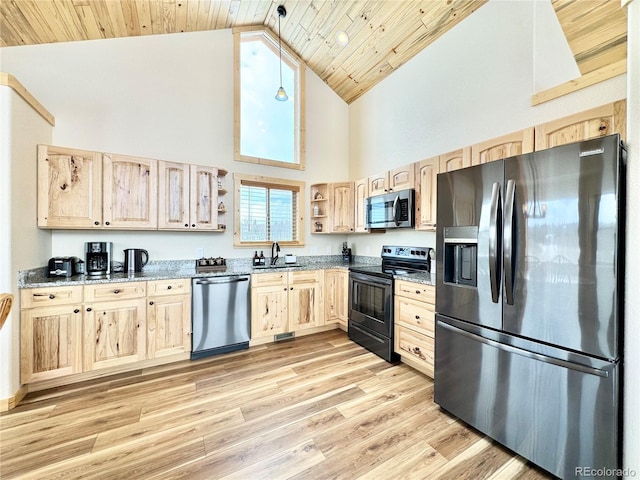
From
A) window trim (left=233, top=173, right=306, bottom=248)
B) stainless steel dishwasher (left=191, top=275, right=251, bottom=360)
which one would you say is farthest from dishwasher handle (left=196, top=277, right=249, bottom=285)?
window trim (left=233, top=173, right=306, bottom=248)

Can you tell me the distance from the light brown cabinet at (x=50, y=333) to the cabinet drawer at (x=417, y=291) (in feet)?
10.4

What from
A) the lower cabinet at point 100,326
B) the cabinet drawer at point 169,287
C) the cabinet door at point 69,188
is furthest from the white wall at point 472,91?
the cabinet door at point 69,188

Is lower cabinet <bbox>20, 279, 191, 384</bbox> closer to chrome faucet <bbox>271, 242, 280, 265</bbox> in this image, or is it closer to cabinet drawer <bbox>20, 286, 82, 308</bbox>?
cabinet drawer <bbox>20, 286, 82, 308</bbox>

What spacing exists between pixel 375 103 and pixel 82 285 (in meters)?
4.54

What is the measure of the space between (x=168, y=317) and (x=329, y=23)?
14.0ft

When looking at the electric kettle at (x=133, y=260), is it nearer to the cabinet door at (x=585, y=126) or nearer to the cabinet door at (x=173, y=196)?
the cabinet door at (x=173, y=196)

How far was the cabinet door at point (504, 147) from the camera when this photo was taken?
2199 millimetres

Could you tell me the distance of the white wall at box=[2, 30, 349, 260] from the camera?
9.78 feet

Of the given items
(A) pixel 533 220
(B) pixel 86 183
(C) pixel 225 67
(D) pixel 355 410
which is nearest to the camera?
(A) pixel 533 220

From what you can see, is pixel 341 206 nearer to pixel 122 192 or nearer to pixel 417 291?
pixel 417 291

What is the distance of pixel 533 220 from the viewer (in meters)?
1.62

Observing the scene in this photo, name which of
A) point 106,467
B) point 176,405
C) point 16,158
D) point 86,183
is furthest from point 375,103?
point 106,467

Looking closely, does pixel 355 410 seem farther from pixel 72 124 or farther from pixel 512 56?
pixel 72 124

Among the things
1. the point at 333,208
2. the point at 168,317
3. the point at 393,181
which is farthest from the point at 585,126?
the point at 168,317
